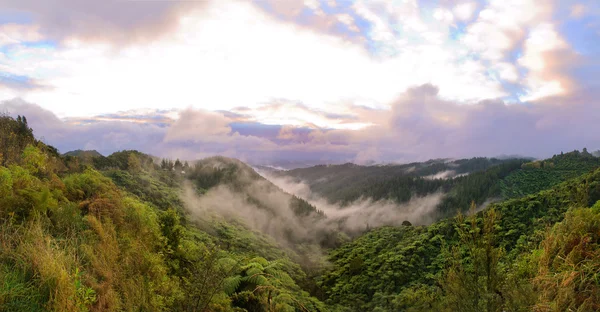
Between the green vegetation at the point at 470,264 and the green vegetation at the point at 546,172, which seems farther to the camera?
the green vegetation at the point at 546,172

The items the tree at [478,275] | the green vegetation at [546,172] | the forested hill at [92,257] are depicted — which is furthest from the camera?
the green vegetation at [546,172]

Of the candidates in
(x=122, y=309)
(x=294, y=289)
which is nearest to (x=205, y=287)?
(x=122, y=309)

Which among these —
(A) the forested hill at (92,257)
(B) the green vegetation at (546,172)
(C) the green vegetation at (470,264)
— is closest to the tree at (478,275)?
(C) the green vegetation at (470,264)

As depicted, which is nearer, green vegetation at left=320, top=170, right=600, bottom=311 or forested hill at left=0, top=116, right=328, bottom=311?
forested hill at left=0, top=116, right=328, bottom=311

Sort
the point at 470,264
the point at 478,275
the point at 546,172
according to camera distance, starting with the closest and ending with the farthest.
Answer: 1. the point at 478,275
2. the point at 470,264
3. the point at 546,172

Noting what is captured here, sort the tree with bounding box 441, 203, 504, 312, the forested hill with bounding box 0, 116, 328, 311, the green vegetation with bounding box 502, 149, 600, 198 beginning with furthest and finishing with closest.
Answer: the green vegetation with bounding box 502, 149, 600, 198, the tree with bounding box 441, 203, 504, 312, the forested hill with bounding box 0, 116, 328, 311

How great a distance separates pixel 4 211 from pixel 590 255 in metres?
12.2

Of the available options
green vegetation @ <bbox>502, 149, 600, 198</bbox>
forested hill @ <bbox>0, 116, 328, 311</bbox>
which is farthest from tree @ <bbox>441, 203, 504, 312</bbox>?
green vegetation @ <bbox>502, 149, 600, 198</bbox>

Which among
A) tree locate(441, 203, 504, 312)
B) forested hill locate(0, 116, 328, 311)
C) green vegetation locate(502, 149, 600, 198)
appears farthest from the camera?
green vegetation locate(502, 149, 600, 198)

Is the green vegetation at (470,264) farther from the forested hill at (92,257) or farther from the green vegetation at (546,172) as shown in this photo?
the green vegetation at (546,172)

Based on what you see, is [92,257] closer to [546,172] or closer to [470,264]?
[470,264]

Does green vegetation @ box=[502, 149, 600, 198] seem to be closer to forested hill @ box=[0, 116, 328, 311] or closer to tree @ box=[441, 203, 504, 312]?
tree @ box=[441, 203, 504, 312]

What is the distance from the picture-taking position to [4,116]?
1488 cm

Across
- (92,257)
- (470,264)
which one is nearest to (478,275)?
(470,264)
